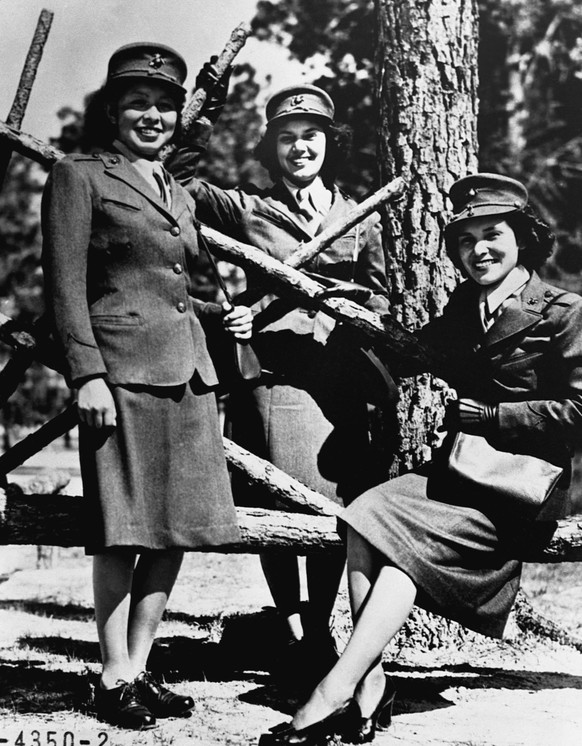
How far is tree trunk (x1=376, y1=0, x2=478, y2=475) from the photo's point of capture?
4457mm

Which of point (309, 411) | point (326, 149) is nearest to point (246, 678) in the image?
point (309, 411)

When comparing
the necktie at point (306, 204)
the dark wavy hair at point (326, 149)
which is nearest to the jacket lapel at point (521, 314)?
the necktie at point (306, 204)

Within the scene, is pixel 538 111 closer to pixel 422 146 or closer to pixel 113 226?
pixel 422 146

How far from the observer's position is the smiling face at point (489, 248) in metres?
3.36

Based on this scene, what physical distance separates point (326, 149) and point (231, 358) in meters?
1.18

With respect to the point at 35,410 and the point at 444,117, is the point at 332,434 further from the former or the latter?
the point at 35,410

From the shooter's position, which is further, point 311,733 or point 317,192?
point 317,192

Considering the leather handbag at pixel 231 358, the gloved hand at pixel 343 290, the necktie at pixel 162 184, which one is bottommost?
the leather handbag at pixel 231 358

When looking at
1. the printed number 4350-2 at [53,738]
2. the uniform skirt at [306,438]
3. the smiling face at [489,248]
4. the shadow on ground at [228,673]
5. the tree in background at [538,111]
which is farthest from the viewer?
the tree in background at [538,111]

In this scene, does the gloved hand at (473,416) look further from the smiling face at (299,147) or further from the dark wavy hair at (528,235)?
the smiling face at (299,147)

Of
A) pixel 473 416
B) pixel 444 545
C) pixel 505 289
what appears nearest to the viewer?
pixel 444 545

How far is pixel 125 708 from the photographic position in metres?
3.07

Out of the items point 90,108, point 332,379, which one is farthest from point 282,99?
point 332,379

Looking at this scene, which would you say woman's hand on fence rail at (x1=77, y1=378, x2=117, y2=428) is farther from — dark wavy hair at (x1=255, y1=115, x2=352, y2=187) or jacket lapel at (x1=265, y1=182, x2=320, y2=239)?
dark wavy hair at (x1=255, y1=115, x2=352, y2=187)
